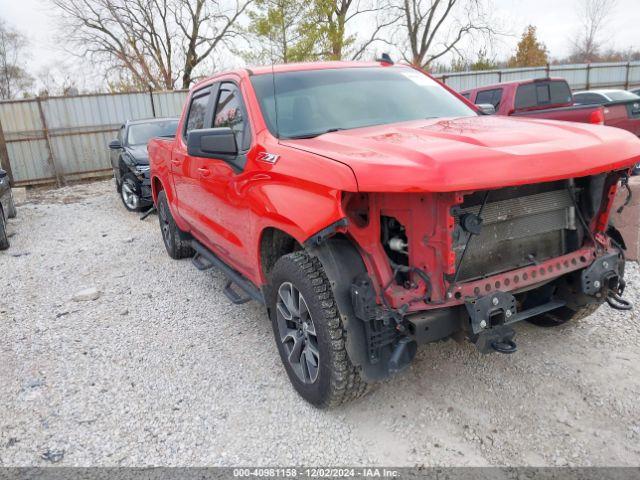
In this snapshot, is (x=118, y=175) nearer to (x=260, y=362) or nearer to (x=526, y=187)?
(x=260, y=362)

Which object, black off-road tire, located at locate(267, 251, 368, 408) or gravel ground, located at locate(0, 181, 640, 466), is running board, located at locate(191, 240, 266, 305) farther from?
black off-road tire, located at locate(267, 251, 368, 408)

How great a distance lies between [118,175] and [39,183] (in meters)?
5.61

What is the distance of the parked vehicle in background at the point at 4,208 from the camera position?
7.10 metres

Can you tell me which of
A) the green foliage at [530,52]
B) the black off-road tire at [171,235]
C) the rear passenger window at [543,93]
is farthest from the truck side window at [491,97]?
the green foliage at [530,52]

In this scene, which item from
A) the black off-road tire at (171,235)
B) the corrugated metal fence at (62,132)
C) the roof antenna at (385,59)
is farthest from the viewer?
the corrugated metal fence at (62,132)

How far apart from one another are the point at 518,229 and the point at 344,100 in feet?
4.95

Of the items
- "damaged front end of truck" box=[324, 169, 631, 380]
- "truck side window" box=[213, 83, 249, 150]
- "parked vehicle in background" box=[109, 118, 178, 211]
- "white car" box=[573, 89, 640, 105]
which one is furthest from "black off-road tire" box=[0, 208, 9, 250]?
"white car" box=[573, 89, 640, 105]

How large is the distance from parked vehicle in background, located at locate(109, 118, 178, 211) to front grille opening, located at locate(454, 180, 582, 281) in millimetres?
7388

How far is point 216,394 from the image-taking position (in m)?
3.18

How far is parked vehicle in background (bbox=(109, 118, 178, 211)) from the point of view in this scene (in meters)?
8.88

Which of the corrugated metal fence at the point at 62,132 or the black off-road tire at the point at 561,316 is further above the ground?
the corrugated metal fence at the point at 62,132

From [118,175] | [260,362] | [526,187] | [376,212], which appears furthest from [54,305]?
[118,175]

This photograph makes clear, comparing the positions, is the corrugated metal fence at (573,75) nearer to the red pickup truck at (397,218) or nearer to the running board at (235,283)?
the running board at (235,283)

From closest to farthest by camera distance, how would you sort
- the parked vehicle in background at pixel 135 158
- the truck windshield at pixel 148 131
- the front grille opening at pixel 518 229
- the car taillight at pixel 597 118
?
the front grille opening at pixel 518 229 → the car taillight at pixel 597 118 → the parked vehicle in background at pixel 135 158 → the truck windshield at pixel 148 131
